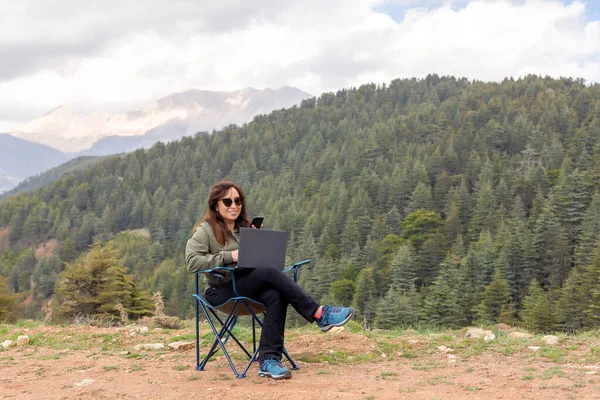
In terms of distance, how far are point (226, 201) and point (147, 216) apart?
130700 mm

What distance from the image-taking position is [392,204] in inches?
3760

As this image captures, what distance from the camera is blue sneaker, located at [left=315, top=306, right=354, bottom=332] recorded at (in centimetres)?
502

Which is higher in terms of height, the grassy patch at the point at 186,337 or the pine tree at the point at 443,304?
the grassy patch at the point at 186,337

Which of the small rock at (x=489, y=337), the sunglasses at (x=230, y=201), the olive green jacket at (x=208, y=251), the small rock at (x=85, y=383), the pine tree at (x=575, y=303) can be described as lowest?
the pine tree at (x=575, y=303)

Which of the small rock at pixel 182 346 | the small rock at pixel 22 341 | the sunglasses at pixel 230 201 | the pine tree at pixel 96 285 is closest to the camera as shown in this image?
the sunglasses at pixel 230 201

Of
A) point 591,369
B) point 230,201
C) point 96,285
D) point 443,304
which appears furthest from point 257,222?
point 443,304

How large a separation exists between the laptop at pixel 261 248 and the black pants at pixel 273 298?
0.11 m

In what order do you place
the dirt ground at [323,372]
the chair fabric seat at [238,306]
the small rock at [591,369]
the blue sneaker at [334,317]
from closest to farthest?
the dirt ground at [323,372]
the small rock at [591,369]
the blue sneaker at [334,317]
the chair fabric seat at [238,306]

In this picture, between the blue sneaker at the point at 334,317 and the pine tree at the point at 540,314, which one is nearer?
the blue sneaker at the point at 334,317

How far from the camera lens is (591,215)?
61281mm

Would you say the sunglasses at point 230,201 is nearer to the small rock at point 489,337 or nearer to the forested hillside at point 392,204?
the small rock at point 489,337

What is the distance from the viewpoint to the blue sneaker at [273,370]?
489cm

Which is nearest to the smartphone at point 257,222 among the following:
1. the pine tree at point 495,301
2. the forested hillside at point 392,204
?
the forested hillside at point 392,204

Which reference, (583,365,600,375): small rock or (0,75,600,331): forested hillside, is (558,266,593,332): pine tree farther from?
(583,365,600,375): small rock
